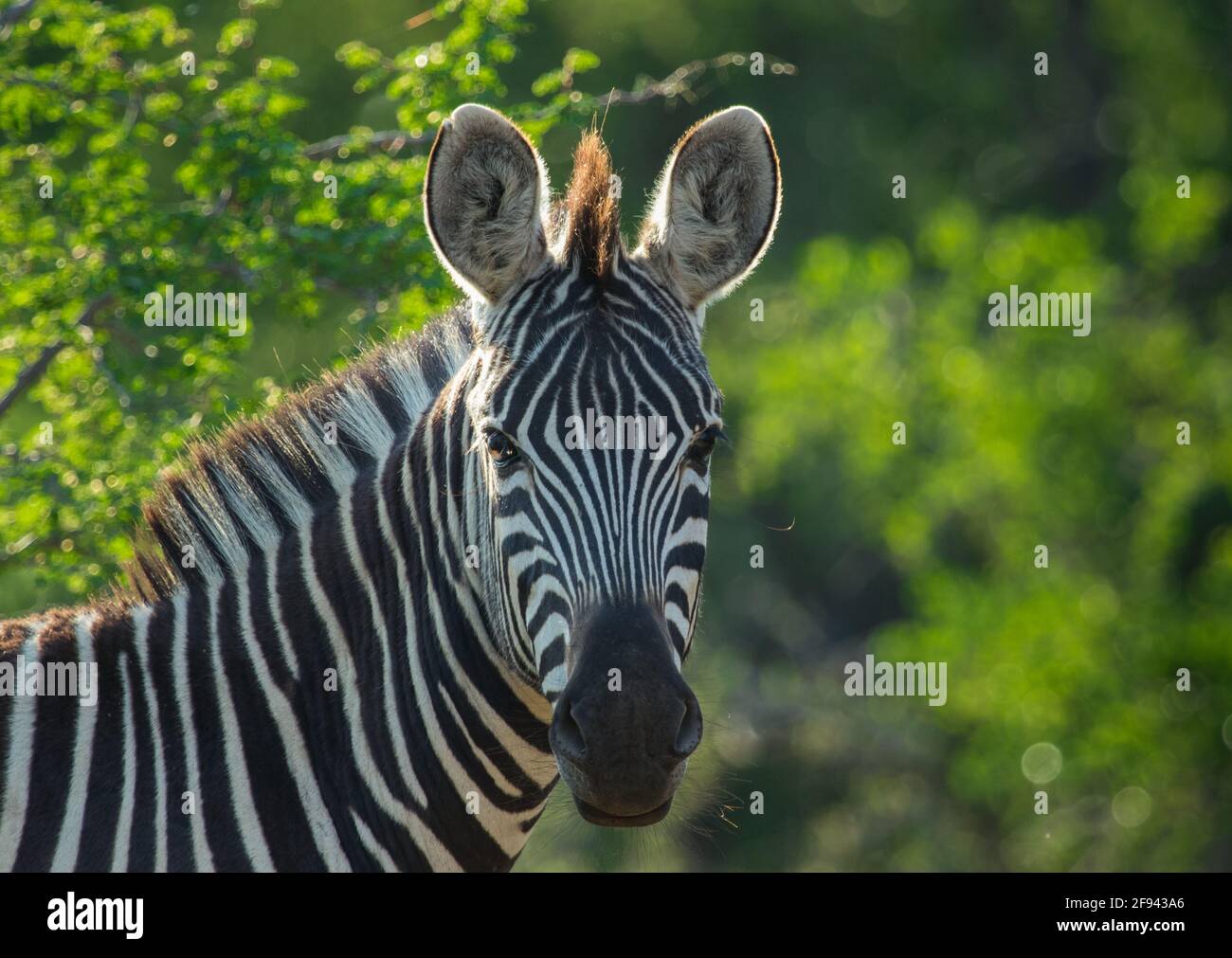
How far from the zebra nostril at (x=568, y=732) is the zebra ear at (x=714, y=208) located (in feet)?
5.44

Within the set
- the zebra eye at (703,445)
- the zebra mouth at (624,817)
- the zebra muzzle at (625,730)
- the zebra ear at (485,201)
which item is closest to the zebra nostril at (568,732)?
the zebra muzzle at (625,730)

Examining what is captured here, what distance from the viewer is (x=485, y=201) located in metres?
5.09

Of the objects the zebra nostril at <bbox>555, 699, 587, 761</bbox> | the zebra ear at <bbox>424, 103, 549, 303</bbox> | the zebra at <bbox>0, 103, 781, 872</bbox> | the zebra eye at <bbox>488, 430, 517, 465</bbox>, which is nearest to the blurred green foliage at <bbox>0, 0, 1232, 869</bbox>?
the zebra at <bbox>0, 103, 781, 872</bbox>

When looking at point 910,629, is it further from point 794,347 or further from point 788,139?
point 788,139

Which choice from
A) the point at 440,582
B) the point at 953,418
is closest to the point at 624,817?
the point at 440,582

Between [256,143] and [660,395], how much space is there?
4.18 meters

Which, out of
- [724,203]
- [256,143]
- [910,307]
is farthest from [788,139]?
[724,203]

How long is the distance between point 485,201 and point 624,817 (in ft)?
7.03

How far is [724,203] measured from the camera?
5355 millimetres

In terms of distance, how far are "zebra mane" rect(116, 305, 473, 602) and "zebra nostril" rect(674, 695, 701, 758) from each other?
5.49 feet

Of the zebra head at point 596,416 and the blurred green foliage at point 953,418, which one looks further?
the blurred green foliage at point 953,418

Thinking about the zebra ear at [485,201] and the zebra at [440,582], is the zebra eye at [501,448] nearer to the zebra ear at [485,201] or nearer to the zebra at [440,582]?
the zebra at [440,582]

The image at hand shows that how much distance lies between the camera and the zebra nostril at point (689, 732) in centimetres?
432

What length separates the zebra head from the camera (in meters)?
4.37
